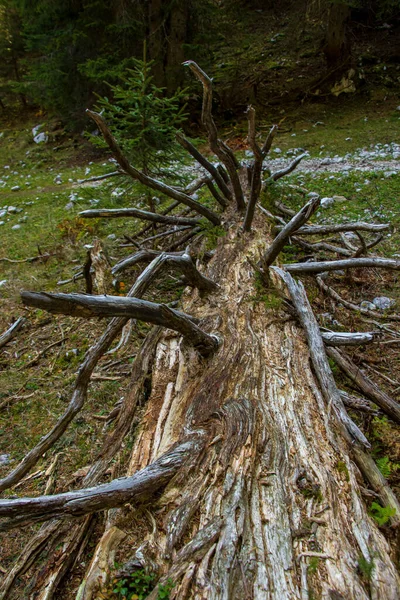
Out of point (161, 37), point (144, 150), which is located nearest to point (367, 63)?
point (161, 37)

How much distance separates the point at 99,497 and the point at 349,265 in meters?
2.58

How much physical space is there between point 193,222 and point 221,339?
7.84 ft

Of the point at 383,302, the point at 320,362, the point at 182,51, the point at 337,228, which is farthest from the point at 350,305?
the point at 182,51

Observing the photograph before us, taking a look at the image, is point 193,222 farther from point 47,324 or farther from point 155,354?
point 155,354

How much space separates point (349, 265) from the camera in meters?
3.22

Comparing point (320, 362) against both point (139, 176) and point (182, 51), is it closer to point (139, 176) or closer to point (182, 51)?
point (139, 176)

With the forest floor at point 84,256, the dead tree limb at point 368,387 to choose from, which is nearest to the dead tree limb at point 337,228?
the forest floor at point 84,256

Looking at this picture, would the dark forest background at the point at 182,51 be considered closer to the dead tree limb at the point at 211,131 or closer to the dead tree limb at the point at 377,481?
the dead tree limb at the point at 211,131

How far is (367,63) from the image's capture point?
38.8 ft

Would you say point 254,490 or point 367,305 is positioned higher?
point 254,490

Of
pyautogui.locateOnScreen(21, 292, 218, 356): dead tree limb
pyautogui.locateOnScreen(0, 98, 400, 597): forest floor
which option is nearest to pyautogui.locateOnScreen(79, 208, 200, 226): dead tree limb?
pyautogui.locateOnScreen(0, 98, 400, 597): forest floor

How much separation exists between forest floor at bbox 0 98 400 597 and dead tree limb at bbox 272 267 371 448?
27 centimetres

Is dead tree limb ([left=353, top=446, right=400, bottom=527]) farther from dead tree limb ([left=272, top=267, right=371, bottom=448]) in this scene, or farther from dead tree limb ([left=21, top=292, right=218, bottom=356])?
dead tree limb ([left=21, top=292, right=218, bottom=356])

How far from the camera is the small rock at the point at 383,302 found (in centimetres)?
368
